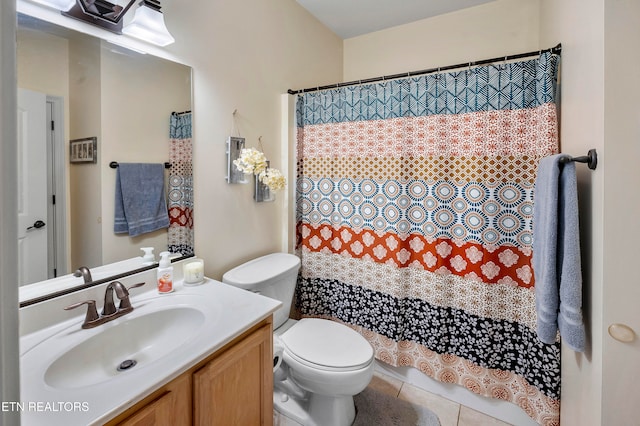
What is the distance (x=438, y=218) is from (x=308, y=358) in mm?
1047

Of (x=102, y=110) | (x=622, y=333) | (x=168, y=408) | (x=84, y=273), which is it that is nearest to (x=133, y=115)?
(x=102, y=110)

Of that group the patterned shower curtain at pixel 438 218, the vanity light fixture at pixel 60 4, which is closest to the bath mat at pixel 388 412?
the patterned shower curtain at pixel 438 218

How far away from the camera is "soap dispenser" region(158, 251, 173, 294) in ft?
4.22

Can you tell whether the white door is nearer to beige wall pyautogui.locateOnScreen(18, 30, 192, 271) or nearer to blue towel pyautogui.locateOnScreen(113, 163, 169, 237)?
beige wall pyautogui.locateOnScreen(18, 30, 192, 271)

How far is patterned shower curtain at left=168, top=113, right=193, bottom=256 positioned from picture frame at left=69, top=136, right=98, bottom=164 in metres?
0.31

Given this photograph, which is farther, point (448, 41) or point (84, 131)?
point (448, 41)

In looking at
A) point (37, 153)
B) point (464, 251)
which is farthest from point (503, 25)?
point (37, 153)

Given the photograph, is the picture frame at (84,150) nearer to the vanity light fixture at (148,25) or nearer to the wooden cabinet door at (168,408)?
the vanity light fixture at (148,25)

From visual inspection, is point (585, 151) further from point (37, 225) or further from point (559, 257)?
point (37, 225)

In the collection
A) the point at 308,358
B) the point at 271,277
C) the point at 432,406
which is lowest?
the point at 432,406

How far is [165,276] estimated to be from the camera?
4.24ft

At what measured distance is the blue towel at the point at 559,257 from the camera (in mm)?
979

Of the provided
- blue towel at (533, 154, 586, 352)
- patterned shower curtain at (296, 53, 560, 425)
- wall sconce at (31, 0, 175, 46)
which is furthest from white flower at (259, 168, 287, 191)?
blue towel at (533, 154, 586, 352)

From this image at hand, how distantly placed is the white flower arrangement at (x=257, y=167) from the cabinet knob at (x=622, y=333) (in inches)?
59.9
